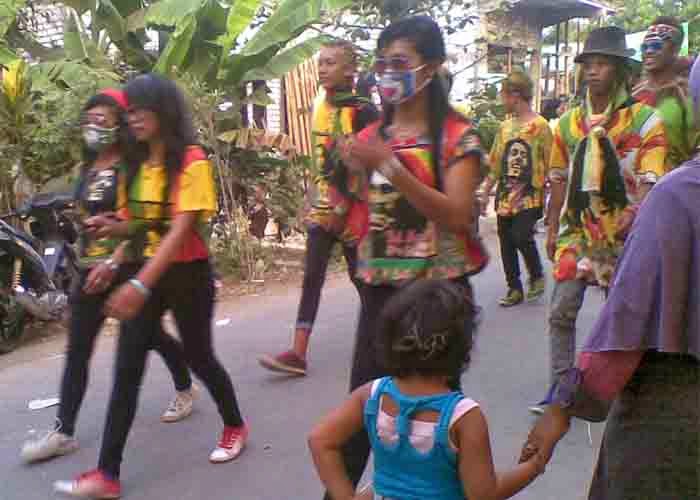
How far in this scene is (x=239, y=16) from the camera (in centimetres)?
768

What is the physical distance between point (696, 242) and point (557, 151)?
263 centimetres

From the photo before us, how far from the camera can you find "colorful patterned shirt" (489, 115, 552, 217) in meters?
6.23

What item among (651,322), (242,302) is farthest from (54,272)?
(651,322)

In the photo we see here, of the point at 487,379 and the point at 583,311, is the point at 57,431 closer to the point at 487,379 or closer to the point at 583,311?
the point at 487,379

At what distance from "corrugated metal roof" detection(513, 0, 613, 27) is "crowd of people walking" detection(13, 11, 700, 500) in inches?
409

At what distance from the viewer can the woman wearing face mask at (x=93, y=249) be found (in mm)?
3492

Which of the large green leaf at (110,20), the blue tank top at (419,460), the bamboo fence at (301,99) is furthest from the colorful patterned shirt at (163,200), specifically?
the bamboo fence at (301,99)

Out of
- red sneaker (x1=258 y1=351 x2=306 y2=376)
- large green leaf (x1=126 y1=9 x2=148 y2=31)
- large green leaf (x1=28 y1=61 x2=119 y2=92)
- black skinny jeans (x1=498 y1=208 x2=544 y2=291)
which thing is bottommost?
red sneaker (x1=258 y1=351 x2=306 y2=376)

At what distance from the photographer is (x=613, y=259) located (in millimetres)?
3791

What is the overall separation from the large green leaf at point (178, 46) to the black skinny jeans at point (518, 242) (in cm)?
333

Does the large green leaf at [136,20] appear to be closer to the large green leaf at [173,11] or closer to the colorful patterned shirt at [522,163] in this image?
the large green leaf at [173,11]

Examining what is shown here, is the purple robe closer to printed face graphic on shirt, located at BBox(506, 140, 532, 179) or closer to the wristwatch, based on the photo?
the wristwatch

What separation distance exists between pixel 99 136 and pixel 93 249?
0.49 meters

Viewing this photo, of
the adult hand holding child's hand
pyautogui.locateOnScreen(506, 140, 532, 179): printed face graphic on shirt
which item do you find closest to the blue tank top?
the adult hand holding child's hand
